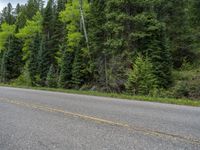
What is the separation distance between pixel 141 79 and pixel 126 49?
3935mm

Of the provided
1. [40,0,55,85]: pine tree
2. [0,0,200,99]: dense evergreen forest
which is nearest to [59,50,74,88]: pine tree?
[0,0,200,99]: dense evergreen forest

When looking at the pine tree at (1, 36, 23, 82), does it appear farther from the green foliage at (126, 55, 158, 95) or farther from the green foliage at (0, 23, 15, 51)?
the green foliage at (126, 55, 158, 95)

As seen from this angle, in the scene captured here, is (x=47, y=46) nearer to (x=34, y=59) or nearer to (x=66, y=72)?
(x=34, y=59)

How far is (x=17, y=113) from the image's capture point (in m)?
8.77

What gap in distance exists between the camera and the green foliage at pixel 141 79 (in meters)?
17.8

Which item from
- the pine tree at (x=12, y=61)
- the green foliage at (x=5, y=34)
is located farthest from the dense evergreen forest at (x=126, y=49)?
the green foliage at (x=5, y=34)

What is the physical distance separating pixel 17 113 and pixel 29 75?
2688cm

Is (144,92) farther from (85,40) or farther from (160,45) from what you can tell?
(85,40)

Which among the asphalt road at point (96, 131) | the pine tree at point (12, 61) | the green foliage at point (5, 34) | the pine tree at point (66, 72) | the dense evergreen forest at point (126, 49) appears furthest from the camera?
the green foliage at point (5, 34)

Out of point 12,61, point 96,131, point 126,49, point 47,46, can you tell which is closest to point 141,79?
point 126,49

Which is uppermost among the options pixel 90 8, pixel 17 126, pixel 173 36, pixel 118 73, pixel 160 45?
pixel 90 8

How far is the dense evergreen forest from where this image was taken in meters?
18.7

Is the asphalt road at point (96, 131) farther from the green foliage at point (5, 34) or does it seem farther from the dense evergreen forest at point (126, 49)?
the green foliage at point (5, 34)

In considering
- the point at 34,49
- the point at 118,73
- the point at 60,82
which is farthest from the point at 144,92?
the point at 34,49
